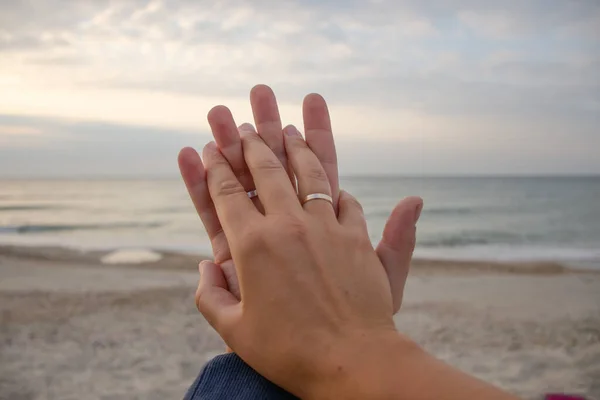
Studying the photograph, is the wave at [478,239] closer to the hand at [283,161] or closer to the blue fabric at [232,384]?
the hand at [283,161]

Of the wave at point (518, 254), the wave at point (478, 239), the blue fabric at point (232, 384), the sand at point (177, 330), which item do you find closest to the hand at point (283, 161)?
the blue fabric at point (232, 384)

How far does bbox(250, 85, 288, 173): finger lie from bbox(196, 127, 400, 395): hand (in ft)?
0.75

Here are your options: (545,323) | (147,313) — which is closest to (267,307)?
(147,313)

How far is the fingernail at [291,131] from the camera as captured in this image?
1.42 metres

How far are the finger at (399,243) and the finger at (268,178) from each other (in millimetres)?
244

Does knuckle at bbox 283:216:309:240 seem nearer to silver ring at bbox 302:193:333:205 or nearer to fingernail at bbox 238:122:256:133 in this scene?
silver ring at bbox 302:193:333:205

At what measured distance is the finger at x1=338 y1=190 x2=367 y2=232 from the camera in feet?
3.79

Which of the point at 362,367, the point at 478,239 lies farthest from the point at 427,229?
the point at 362,367

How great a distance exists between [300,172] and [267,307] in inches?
16.8

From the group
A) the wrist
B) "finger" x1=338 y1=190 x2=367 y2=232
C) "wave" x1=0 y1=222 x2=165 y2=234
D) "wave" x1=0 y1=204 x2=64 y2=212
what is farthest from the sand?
"wave" x1=0 y1=204 x2=64 y2=212

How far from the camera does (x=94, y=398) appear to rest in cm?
325

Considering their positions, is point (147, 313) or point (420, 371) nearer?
point (420, 371)

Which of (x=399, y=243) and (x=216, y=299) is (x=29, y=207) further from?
(x=399, y=243)

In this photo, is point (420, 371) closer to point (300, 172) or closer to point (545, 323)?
point (300, 172)
